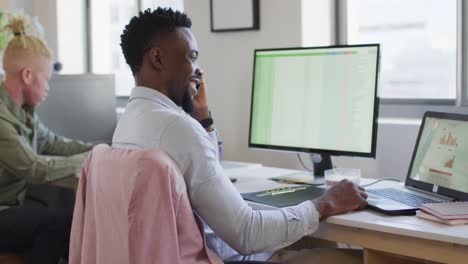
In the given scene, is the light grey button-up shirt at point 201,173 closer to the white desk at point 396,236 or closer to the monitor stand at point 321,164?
the white desk at point 396,236

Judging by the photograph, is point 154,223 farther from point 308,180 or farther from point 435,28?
point 435,28

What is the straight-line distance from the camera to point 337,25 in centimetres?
281

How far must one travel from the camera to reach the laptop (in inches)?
71.1

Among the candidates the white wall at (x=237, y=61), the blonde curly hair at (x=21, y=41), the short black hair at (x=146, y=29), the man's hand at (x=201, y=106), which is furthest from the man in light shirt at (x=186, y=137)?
the blonde curly hair at (x=21, y=41)

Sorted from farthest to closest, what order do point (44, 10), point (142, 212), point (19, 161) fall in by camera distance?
point (44, 10), point (19, 161), point (142, 212)

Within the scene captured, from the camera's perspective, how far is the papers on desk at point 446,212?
1.58m

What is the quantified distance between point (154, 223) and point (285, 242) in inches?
14.9

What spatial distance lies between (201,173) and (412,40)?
152 cm

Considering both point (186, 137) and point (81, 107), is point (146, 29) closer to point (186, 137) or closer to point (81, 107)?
point (186, 137)

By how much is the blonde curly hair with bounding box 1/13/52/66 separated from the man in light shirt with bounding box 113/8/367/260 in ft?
3.77

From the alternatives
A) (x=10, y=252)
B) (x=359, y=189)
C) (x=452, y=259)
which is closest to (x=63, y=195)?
(x=10, y=252)

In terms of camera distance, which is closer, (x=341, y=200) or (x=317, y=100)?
(x=341, y=200)

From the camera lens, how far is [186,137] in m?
1.49

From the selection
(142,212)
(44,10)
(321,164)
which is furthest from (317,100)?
(44,10)
